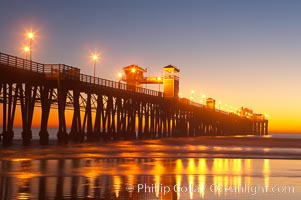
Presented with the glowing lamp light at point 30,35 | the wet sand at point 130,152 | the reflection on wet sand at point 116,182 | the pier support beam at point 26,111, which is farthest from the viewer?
the glowing lamp light at point 30,35

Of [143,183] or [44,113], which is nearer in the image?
[143,183]

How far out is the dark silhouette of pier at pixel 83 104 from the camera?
41.9 m

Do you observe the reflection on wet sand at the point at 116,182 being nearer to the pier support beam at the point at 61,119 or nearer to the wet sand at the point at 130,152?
the wet sand at the point at 130,152

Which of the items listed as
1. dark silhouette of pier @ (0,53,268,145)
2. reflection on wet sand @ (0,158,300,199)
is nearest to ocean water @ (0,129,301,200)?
reflection on wet sand @ (0,158,300,199)

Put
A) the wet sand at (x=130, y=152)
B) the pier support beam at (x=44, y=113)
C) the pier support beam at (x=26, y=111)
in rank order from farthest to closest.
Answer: the pier support beam at (x=44, y=113) → the pier support beam at (x=26, y=111) → the wet sand at (x=130, y=152)

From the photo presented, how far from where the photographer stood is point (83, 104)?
56.6m

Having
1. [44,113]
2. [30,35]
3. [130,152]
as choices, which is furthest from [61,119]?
[130,152]

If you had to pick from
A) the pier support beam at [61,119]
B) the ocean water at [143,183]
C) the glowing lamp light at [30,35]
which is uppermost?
the glowing lamp light at [30,35]

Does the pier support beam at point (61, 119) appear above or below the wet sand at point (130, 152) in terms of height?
above

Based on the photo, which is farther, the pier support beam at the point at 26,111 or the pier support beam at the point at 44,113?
the pier support beam at the point at 44,113

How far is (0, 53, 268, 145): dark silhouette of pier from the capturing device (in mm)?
41906

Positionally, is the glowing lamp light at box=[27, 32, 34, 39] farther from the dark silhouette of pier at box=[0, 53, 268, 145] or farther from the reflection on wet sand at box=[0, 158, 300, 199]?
the reflection on wet sand at box=[0, 158, 300, 199]

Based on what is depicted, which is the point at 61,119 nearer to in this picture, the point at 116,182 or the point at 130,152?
the point at 130,152

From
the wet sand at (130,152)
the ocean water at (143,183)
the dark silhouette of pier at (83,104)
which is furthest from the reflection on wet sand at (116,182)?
the dark silhouette of pier at (83,104)
